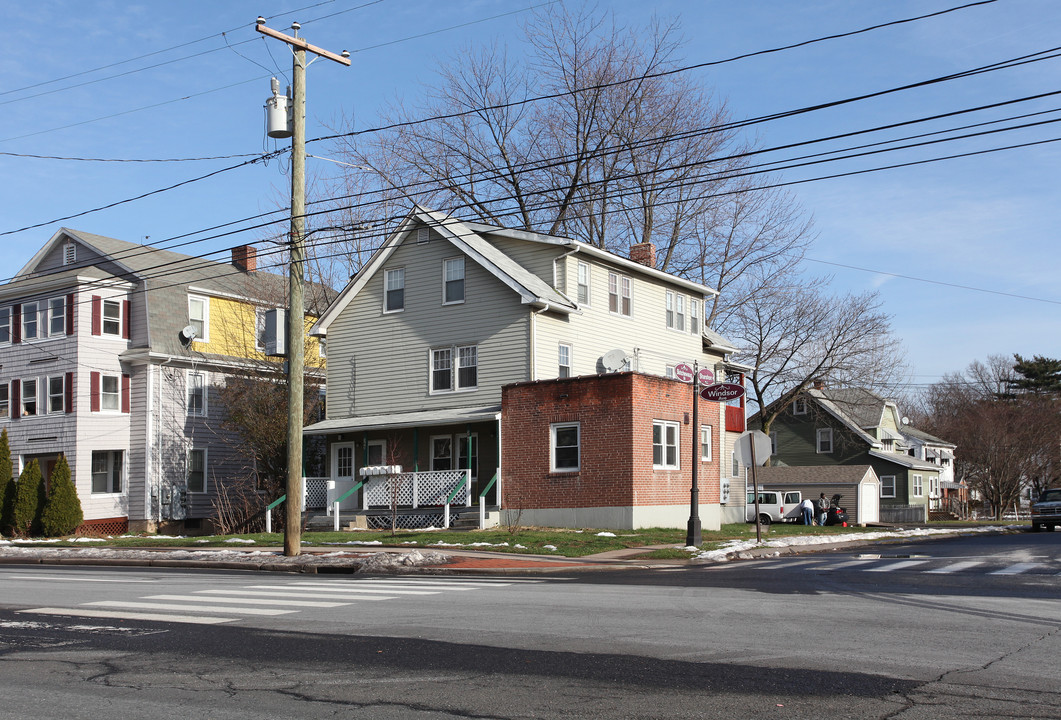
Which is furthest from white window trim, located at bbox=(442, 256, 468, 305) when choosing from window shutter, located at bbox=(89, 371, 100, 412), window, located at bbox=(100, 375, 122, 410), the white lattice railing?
window shutter, located at bbox=(89, 371, 100, 412)

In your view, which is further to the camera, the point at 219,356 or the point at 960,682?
the point at 219,356

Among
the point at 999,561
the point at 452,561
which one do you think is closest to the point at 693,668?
the point at 452,561

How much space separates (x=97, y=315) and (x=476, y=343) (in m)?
16.4

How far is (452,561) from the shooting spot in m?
19.5

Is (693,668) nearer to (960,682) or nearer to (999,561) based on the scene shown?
(960,682)

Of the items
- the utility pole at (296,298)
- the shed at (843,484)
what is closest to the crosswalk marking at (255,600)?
the utility pole at (296,298)

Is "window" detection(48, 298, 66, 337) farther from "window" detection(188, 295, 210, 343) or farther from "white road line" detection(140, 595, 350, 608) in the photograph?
"white road line" detection(140, 595, 350, 608)

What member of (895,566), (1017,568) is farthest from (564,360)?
(1017,568)

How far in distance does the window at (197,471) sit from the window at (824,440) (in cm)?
4054

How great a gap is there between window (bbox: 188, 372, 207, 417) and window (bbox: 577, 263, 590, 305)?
17.5 meters

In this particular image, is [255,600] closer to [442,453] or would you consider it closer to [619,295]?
[442,453]

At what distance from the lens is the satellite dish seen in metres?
31.9

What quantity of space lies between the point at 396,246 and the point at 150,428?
1290 cm

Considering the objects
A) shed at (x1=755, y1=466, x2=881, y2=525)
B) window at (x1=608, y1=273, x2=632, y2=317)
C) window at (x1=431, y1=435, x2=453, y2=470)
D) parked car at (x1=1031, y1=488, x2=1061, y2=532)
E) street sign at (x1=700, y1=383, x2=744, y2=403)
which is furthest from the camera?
shed at (x1=755, y1=466, x2=881, y2=525)
